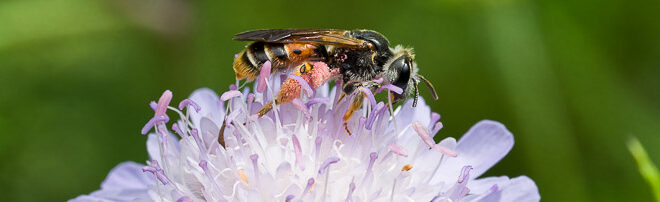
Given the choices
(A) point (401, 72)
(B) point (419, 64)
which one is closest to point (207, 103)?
(A) point (401, 72)

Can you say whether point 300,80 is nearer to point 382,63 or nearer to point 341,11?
point 382,63

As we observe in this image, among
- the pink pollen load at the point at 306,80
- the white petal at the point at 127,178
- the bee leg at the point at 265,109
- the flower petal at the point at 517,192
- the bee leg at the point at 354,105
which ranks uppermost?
the pink pollen load at the point at 306,80

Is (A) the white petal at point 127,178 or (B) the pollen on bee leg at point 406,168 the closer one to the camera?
(B) the pollen on bee leg at point 406,168

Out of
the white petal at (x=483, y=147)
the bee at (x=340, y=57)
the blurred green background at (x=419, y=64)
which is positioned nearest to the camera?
the bee at (x=340, y=57)

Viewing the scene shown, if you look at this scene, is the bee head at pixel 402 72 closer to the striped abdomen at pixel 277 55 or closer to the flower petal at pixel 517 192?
the striped abdomen at pixel 277 55

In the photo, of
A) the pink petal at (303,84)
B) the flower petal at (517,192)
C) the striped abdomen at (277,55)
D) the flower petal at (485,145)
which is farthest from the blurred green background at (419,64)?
the pink petal at (303,84)

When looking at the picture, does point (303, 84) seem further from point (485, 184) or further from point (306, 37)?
point (485, 184)

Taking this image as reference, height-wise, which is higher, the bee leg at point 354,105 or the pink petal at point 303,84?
the pink petal at point 303,84

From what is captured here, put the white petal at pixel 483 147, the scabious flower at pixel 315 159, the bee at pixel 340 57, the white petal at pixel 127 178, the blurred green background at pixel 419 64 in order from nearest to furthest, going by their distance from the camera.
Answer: the scabious flower at pixel 315 159, the bee at pixel 340 57, the white petal at pixel 483 147, the white petal at pixel 127 178, the blurred green background at pixel 419 64
